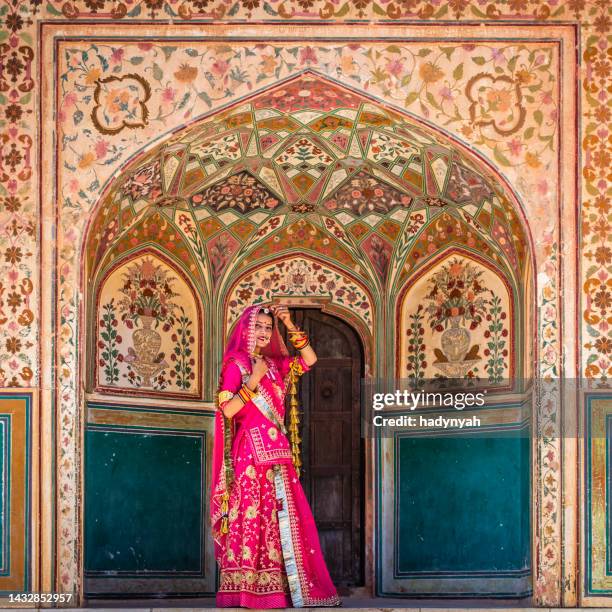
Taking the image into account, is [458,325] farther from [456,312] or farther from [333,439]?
[333,439]

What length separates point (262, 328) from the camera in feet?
30.8

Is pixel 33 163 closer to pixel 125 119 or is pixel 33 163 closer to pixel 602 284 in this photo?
pixel 125 119

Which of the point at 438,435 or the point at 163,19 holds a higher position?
the point at 163,19

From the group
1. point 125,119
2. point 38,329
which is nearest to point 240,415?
point 38,329

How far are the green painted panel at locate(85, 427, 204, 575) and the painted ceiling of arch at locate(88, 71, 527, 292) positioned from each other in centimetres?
112

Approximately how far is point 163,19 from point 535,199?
2389mm

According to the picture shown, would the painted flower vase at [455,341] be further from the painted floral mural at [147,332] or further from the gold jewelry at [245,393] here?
the gold jewelry at [245,393]

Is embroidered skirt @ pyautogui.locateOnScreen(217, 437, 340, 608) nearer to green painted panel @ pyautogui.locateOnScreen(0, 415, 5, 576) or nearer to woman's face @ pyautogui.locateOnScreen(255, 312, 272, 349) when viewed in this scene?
woman's face @ pyautogui.locateOnScreen(255, 312, 272, 349)

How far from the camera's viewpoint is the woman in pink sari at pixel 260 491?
9.20 metres

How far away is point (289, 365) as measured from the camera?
31.1 feet

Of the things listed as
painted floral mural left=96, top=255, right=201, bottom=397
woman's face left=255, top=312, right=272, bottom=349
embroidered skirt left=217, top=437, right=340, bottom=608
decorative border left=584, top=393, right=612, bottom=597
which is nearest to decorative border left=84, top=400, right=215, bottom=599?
painted floral mural left=96, top=255, right=201, bottom=397

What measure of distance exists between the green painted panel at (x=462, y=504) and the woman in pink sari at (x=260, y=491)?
1430mm

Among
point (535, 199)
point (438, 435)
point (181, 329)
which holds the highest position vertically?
point (535, 199)

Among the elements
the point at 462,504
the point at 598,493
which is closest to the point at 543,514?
the point at 598,493
